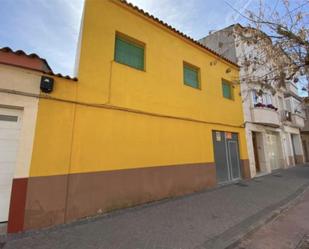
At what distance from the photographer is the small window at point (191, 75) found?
8.32m

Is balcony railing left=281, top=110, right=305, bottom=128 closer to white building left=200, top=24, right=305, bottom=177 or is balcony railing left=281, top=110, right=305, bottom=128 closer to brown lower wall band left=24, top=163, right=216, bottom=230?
white building left=200, top=24, right=305, bottom=177

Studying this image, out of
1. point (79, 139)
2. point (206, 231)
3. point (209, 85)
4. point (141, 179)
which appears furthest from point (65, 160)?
point (209, 85)

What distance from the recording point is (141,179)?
19.6 ft

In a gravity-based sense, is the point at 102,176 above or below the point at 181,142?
below

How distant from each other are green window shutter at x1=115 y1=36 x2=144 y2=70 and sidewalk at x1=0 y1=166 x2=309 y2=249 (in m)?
4.83

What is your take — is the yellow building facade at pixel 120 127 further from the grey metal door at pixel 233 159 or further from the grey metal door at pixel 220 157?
the grey metal door at pixel 233 159

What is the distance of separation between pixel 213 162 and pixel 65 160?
619 centimetres

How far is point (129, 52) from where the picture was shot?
6680mm

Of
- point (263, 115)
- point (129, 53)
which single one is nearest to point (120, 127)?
point (129, 53)

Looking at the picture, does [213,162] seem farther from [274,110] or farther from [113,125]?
[274,110]

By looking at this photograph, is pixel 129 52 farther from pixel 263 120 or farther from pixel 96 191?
pixel 263 120

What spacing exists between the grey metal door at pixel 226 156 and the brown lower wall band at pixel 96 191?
7.36 ft

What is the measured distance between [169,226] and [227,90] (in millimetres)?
8421

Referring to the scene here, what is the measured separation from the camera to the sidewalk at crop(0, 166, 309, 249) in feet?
11.7
